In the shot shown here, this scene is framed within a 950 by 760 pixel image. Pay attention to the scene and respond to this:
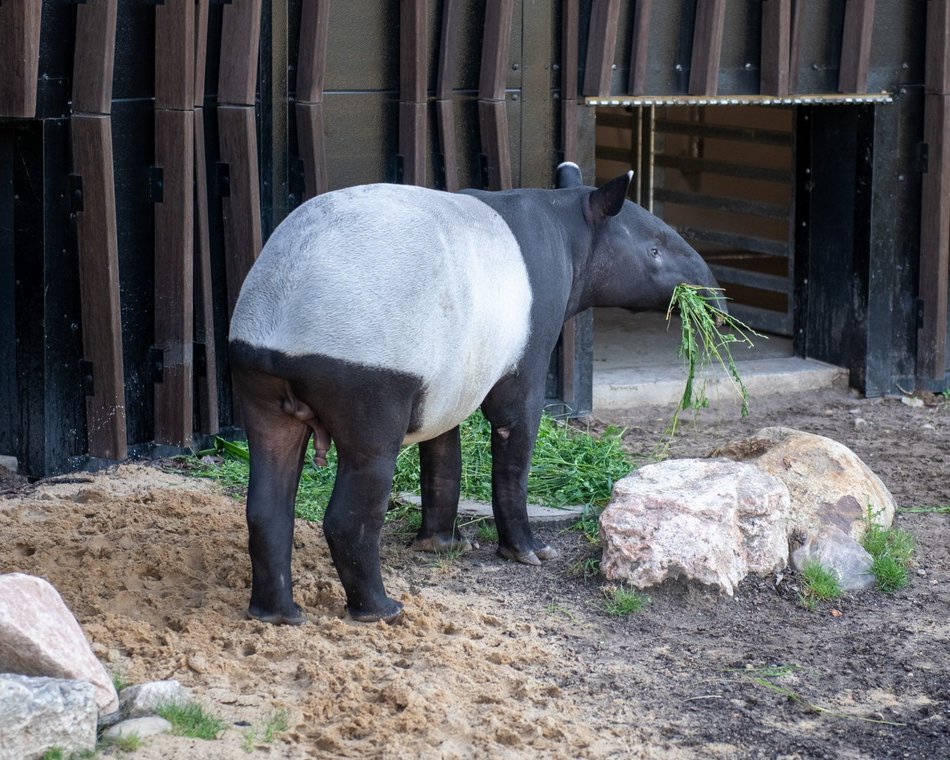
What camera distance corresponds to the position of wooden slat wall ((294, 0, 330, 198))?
7.25 m

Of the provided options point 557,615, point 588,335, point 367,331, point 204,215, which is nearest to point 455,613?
point 557,615

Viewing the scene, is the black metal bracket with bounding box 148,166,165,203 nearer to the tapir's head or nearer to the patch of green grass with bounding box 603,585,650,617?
the tapir's head

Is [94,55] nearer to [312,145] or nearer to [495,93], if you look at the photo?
[312,145]

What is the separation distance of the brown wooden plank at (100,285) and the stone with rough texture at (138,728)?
10.1 feet

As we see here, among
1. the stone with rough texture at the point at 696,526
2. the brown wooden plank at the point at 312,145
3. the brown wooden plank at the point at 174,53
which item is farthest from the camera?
the brown wooden plank at the point at 312,145

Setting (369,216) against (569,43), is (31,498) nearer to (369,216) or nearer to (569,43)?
(369,216)

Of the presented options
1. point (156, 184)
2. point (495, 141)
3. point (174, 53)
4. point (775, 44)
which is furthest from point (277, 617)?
point (775, 44)

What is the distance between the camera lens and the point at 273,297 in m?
4.57

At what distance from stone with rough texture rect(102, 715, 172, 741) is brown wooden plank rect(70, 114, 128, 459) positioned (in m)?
3.09

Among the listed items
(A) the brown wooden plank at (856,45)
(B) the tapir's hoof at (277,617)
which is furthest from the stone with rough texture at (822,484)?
(A) the brown wooden plank at (856,45)

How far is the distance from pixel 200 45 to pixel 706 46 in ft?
10.3

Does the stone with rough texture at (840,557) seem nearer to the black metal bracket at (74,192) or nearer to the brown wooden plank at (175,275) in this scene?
the brown wooden plank at (175,275)

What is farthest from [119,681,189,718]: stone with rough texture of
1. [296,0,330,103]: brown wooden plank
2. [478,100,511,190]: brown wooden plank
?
[478,100,511,190]: brown wooden plank

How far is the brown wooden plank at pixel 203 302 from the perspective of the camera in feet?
23.4
